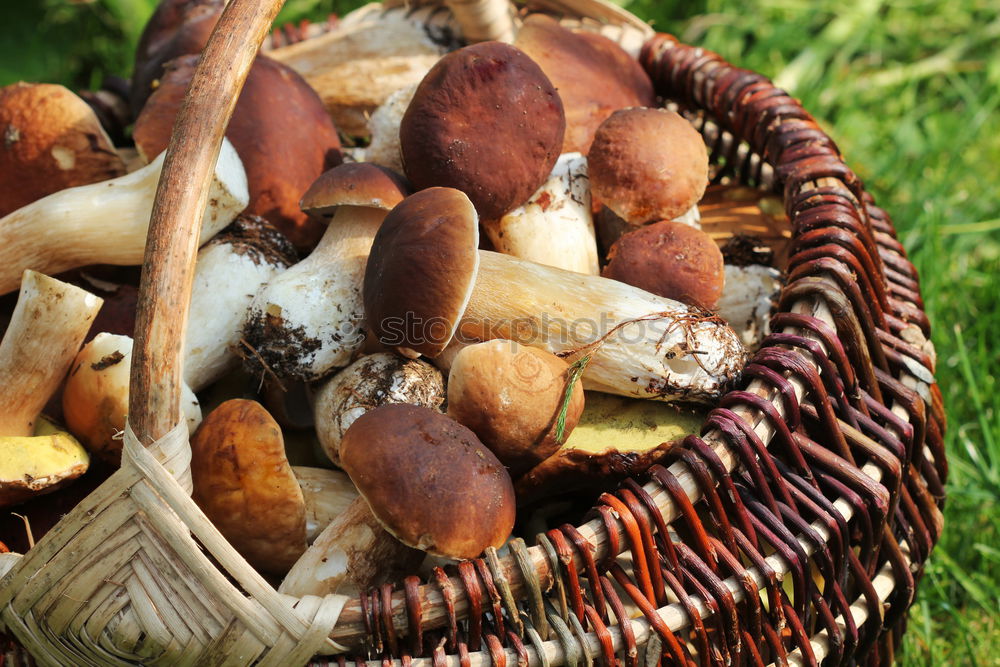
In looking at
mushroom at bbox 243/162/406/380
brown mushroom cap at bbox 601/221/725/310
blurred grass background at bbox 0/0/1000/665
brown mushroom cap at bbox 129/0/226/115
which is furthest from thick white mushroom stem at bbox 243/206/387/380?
blurred grass background at bbox 0/0/1000/665

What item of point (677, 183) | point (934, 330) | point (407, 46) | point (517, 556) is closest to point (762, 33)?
point (934, 330)

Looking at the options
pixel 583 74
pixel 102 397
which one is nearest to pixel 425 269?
pixel 102 397

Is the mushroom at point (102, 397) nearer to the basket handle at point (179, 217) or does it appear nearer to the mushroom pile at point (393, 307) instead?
the mushroom pile at point (393, 307)

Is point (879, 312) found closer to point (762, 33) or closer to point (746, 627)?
point (746, 627)

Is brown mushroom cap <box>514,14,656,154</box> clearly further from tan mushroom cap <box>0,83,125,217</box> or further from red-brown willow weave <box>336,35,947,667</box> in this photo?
tan mushroom cap <box>0,83,125,217</box>

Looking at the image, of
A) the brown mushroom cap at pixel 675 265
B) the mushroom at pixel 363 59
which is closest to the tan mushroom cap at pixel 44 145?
the mushroom at pixel 363 59

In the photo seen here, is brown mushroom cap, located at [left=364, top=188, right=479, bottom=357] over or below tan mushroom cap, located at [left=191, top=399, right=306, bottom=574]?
over

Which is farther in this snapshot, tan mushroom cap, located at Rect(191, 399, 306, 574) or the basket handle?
tan mushroom cap, located at Rect(191, 399, 306, 574)
